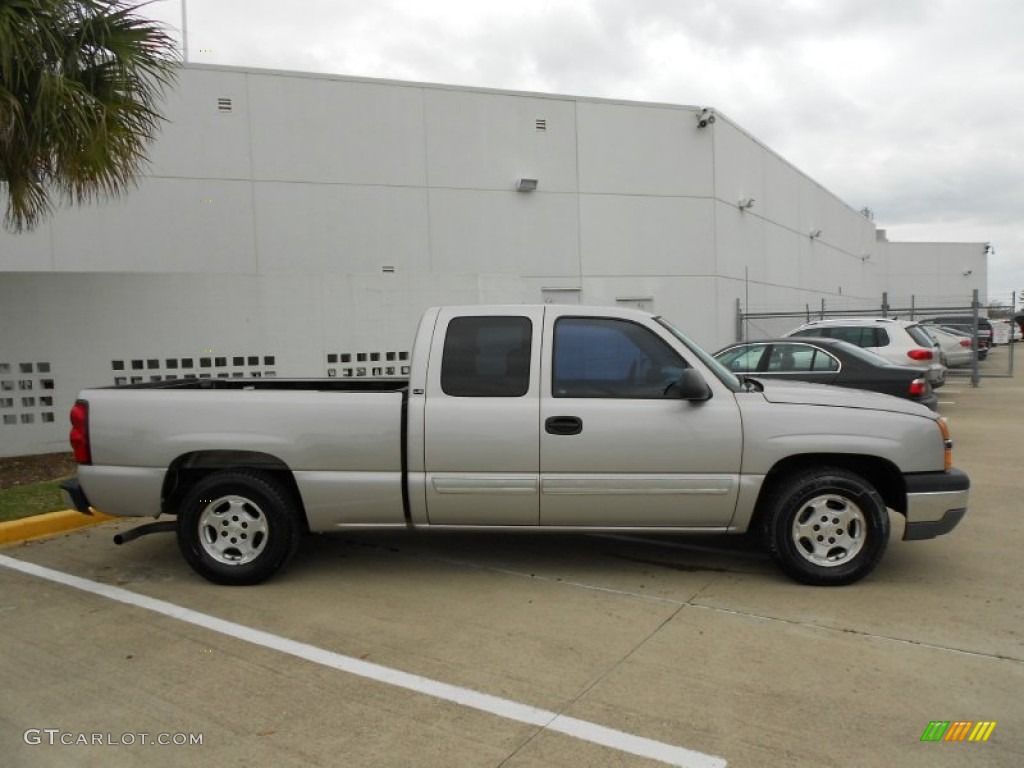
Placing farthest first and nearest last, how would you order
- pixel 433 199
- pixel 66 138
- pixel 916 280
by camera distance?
pixel 916 280 < pixel 433 199 < pixel 66 138

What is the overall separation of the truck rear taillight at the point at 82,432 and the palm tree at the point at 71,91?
3.35 m

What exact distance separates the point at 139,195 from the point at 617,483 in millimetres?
12563

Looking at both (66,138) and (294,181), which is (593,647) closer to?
(66,138)

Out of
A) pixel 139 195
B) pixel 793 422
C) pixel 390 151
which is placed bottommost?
pixel 793 422

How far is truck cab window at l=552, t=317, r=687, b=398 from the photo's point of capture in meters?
4.90

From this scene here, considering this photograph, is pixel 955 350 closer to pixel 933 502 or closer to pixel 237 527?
pixel 933 502

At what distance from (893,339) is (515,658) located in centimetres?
1196

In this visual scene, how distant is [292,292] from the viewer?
37.5 feet

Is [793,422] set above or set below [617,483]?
above

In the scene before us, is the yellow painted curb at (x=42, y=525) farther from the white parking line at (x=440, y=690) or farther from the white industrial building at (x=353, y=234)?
the white industrial building at (x=353, y=234)

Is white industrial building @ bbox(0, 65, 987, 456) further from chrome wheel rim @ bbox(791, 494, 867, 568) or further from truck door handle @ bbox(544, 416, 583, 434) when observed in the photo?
chrome wheel rim @ bbox(791, 494, 867, 568)

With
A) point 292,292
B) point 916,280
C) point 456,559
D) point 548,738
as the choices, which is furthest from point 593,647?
point 916,280

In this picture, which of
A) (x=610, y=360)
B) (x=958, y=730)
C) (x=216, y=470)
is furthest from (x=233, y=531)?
(x=958, y=730)

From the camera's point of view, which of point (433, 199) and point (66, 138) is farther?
point (433, 199)
